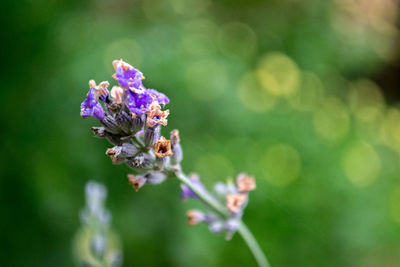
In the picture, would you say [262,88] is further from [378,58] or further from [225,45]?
[378,58]

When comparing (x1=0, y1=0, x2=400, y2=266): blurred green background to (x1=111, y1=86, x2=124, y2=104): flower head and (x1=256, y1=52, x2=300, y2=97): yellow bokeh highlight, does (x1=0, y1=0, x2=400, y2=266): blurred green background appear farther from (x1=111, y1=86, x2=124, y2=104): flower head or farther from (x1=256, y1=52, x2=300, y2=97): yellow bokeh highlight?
(x1=111, y1=86, x2=124, y2=104): flower head

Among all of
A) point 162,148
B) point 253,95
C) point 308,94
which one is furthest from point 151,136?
point 308,94

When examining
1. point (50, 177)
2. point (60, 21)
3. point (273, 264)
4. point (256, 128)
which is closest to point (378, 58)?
point (256, 128)

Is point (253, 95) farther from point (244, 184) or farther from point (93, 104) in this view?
point (93, 104)

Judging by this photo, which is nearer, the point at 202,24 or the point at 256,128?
the point at 256,128

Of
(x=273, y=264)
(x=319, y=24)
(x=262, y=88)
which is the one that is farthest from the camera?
(x=319, y=24)

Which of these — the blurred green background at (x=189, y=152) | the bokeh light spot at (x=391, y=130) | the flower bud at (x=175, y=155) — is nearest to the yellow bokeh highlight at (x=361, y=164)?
the blurred green background at (x=189, y=152)

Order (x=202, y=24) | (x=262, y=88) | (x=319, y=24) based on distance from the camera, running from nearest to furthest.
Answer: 1. (x=262, y=88)
2. (x=202, y=24)
3. (x=319, y=24)
